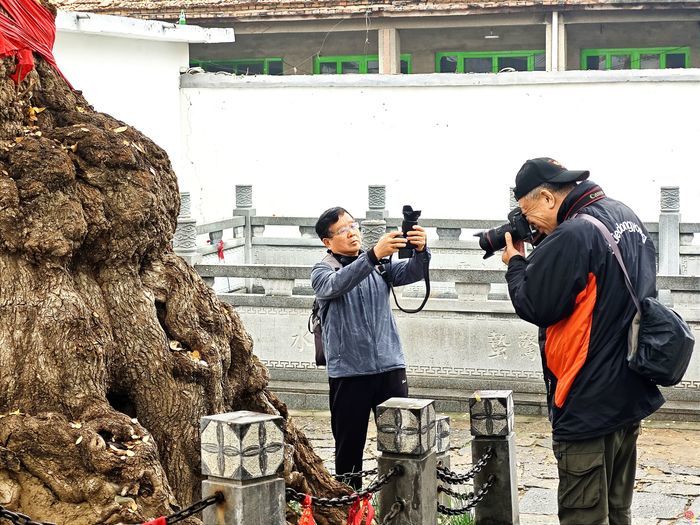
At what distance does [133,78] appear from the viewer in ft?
52.6

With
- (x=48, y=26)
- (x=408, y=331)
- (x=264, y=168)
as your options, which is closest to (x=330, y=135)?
(x=264, y=168)

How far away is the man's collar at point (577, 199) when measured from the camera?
4738 mm

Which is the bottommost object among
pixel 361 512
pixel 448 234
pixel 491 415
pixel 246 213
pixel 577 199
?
pixel 361 512

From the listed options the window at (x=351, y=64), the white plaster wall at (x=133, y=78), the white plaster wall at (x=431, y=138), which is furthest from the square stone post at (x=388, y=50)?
the white plaster wall at (x=133, y=78)

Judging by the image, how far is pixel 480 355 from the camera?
975 cm

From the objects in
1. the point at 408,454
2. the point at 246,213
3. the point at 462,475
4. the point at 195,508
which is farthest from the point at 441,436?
the point at 246,213

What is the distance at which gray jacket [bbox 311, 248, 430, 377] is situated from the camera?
606cm

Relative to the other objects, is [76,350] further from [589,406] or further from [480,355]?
[480,355]

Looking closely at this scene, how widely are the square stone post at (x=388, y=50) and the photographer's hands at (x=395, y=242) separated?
42.4 feet

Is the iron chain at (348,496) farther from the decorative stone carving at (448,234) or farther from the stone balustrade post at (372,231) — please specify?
the decorative stone carving at (448,234)

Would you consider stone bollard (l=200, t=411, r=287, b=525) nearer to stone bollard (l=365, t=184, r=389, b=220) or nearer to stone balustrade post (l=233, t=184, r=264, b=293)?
stone bollard (l=365, t=184, r=389, b=220)

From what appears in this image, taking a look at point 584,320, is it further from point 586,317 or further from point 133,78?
point 133,78

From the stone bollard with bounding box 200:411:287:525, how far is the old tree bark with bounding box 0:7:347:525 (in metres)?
0.47

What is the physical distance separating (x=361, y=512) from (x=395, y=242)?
1445mm
